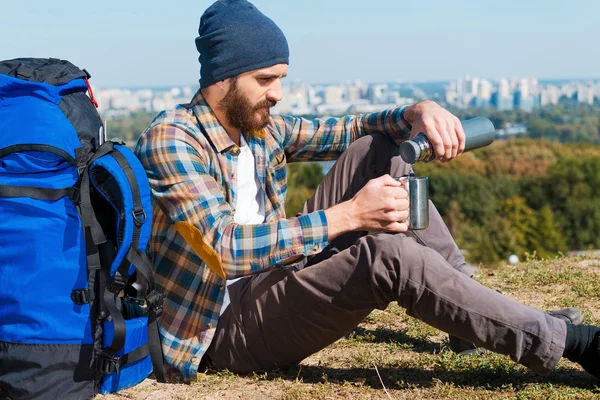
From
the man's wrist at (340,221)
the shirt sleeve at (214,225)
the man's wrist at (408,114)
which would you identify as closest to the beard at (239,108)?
the shirt sleeve at (214,225)

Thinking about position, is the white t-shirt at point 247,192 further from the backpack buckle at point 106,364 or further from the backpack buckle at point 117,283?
the backpack buckle at point 106,364

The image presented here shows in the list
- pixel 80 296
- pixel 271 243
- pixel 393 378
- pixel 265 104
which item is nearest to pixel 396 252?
pixel 271 243

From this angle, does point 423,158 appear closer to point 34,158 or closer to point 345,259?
point 345,259

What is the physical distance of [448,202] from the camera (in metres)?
66.7

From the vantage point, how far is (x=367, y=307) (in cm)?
294

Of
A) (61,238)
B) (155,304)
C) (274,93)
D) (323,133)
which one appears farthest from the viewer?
(323,133)

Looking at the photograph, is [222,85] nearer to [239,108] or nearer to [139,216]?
[239,108]

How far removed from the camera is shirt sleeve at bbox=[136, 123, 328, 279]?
2916 millimetres

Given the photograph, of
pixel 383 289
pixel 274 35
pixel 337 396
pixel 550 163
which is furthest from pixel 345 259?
pixel 550 163

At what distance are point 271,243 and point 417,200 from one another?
0.60 meters

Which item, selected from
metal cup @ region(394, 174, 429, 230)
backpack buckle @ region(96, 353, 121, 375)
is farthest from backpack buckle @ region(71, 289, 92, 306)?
metal cup @ region(394, 174, 429, 230)

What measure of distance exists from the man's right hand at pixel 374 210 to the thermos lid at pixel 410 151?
0.24 m

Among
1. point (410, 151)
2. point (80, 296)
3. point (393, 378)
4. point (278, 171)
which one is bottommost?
point (393, 378)

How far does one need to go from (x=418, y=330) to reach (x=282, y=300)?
130 centimetres
